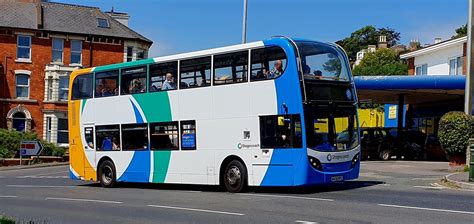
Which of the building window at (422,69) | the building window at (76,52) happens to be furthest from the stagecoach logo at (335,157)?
the building window at (76,52)

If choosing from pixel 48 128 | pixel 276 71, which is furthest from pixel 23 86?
pixel 276 71

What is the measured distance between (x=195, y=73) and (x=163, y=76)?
1.32 meters

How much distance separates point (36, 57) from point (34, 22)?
278 centimetres

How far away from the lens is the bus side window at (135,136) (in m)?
19.1

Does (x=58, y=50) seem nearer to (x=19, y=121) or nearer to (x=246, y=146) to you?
(x=19, y=121)

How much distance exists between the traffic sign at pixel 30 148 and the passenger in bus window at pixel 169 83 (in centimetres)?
2100

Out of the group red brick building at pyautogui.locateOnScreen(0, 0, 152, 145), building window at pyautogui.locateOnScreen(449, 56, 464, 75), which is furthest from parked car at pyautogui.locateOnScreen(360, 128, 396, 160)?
red brick building at pyautogui.locateOnScreen(0, 0, 152, 145)

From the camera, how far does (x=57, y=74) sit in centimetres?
4781

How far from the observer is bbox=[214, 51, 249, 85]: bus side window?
1631cm

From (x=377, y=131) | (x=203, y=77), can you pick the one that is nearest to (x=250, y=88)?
(x=203, y=77)

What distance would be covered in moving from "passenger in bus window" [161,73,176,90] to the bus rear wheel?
309 centimetres

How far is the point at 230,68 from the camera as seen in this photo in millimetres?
16656

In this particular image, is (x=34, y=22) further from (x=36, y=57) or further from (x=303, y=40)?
(x=303, y=40)

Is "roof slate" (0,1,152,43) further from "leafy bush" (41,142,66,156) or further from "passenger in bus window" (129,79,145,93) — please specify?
"passenger in bus window" (129,79,145,93)
